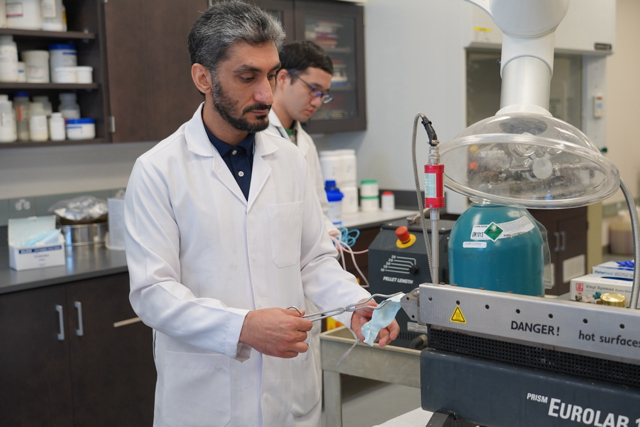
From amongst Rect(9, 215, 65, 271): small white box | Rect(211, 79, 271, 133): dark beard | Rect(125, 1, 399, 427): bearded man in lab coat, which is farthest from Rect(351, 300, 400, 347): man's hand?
Rect(9, 215, 65, 271): small white box

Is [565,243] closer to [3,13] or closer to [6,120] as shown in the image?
[6,120]

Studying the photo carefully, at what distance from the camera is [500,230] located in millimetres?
1586

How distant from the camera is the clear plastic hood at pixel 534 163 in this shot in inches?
46.7

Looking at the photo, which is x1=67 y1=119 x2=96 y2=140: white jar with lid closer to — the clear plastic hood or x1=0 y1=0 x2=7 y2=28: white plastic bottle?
x1=0 y1=0 x2=7 y2=28: white plastic bottle

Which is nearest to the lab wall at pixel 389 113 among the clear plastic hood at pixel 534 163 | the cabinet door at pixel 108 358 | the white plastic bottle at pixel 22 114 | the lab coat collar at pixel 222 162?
the white plastic bottle at pixel 22 114

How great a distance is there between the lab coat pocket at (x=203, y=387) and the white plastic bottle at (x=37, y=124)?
5.55 ft

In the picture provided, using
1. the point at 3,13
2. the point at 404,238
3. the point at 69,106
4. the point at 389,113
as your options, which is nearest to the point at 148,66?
the point at 69,106

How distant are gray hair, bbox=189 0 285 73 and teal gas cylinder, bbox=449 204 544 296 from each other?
0.64 metres

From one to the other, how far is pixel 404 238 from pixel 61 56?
1.87 meters

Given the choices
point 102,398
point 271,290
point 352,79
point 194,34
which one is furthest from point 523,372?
point 352,79

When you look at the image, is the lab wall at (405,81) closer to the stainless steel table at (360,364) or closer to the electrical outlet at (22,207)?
the electrical outlet at (22,207)

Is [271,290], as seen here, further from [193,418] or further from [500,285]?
[500,285]

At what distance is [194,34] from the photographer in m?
1.64

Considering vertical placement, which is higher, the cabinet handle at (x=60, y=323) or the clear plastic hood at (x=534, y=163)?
the clear plastic hood at (x=534, y=163)
